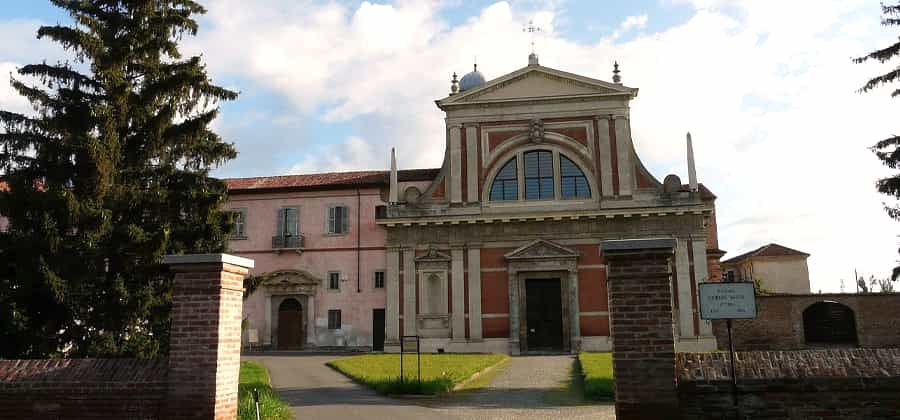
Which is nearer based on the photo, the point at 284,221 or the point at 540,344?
the point at 540,344

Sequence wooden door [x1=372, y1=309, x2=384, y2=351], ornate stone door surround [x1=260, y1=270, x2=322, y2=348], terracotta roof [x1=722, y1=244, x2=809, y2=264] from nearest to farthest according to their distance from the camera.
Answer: wooden door [x1=372, y1=309, x2=384, y2=351] → ornate stone door surround [x1=260, y1=270, x2=322, y2=348] → terracotta roof [x1=722, y1=244, x2=809, y2=264]

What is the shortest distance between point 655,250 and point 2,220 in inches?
1363

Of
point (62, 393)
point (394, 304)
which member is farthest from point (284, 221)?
point (62, 393)

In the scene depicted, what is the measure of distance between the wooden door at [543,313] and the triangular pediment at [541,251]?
3.74 ft

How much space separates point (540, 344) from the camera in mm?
28875

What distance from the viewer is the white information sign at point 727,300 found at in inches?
284

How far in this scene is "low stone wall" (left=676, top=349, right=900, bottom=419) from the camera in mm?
7023

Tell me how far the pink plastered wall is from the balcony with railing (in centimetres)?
25

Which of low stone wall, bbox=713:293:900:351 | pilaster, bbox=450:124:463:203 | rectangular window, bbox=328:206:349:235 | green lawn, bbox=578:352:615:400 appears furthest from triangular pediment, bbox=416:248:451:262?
low stone wall, bbox=713:293:900:351

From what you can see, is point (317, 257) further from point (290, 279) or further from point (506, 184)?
point (506, 184)

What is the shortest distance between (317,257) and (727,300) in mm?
26717

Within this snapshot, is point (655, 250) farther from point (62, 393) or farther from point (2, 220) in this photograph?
point (2, 220)

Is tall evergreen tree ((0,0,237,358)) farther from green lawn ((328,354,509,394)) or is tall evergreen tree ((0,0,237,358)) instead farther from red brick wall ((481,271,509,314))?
red brick wall ((481,271,509,314))

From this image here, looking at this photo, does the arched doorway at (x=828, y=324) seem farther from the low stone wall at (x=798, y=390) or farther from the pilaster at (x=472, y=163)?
the low stone wall at (x=798, y=390)
